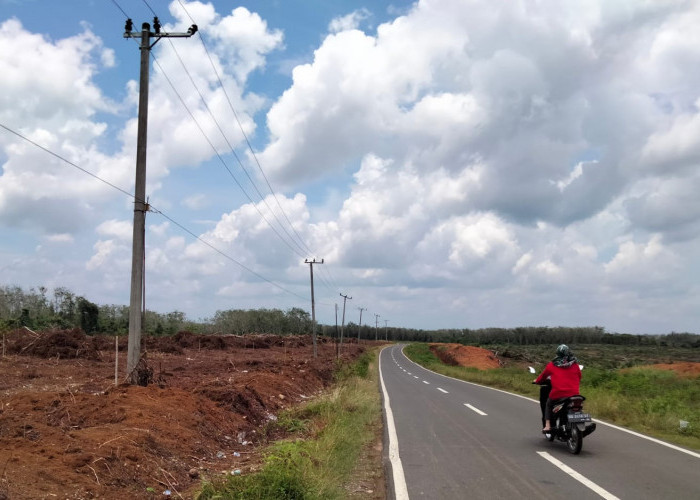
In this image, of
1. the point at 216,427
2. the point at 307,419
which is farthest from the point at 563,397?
the point at 216,427

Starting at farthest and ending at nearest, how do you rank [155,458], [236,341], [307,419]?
[236,341], [307,419], [155,458]

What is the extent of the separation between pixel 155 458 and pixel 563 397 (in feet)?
23.3

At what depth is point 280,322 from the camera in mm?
127250

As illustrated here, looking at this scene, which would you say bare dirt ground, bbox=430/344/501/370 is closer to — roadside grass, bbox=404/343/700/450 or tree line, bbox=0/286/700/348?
tree line, bbox=0/286/700/348

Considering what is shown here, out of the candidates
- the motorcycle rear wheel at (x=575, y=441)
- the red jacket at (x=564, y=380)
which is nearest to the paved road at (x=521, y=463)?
the motorcycle rear wheel at (x=575, y=441)

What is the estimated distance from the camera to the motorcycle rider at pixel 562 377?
993 centimetres

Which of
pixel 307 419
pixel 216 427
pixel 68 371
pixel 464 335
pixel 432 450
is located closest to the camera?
pixel 432 450

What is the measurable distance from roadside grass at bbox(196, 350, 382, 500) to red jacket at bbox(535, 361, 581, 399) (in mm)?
3814

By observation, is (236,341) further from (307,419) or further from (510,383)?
(307,419)

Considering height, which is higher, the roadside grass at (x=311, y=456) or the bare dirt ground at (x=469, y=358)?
the roadside grass at (x=311, y=456)

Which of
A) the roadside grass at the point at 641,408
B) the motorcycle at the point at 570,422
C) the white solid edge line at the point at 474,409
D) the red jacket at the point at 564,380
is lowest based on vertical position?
the white solid edge line at the point at 474,409

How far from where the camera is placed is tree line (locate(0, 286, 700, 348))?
5981 centimetres

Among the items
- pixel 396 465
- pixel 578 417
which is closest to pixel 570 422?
pixel 578 417

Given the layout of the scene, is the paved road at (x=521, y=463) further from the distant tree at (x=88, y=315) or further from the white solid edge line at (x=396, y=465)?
the distant tree at (x=88, y=315)
